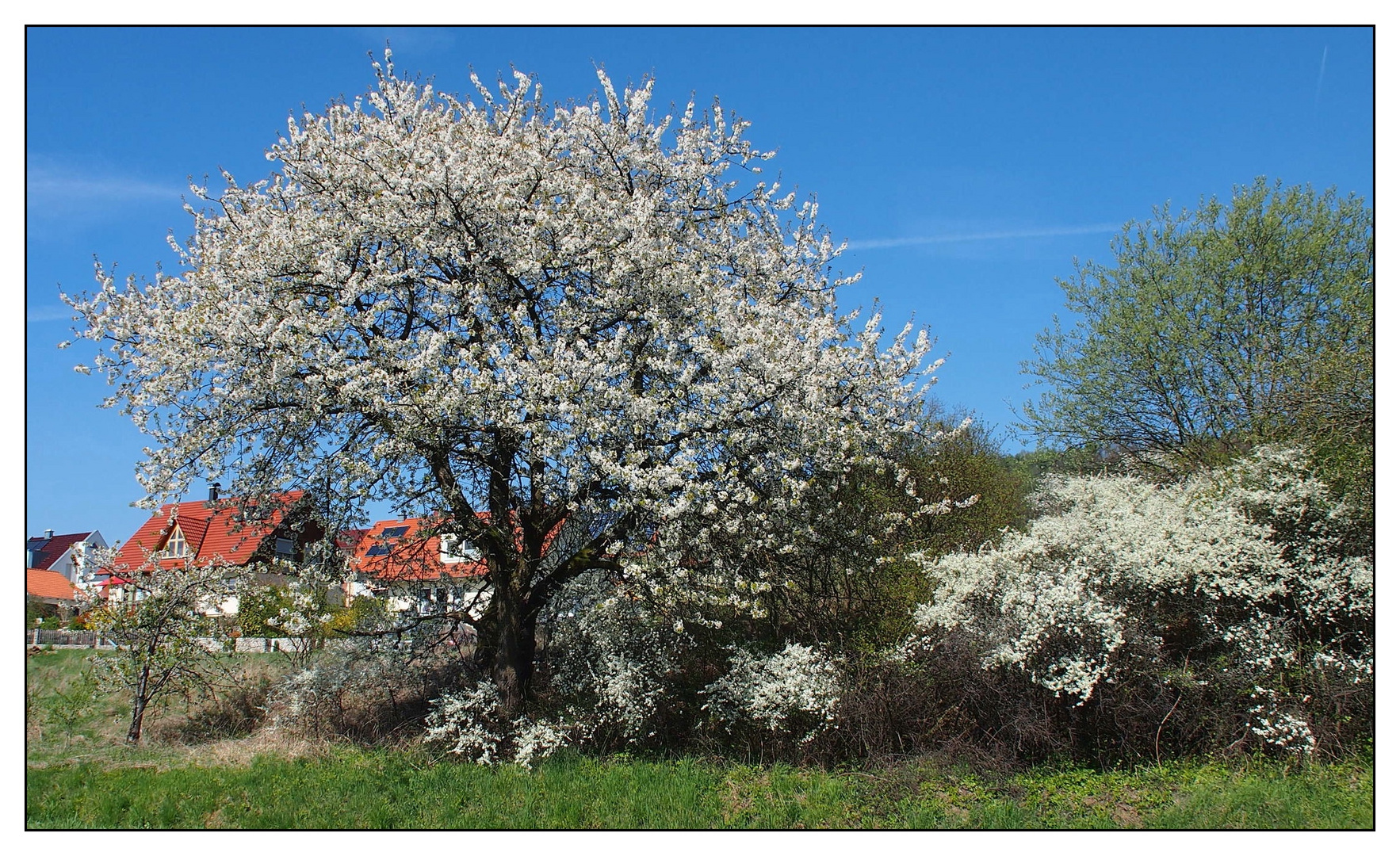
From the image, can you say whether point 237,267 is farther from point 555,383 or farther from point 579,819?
point 579,819

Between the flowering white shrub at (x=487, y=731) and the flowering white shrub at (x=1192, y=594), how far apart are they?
179 inches

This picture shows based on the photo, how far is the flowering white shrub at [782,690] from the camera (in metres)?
9.68

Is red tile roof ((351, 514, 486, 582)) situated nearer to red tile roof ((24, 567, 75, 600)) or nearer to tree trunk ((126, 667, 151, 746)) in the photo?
tree trunk ((126, 667, 151, 746))

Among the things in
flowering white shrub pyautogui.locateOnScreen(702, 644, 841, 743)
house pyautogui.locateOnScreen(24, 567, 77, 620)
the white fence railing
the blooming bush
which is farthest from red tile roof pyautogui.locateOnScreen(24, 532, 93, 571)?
flowering white shrub pyautogui.locateOnScreen(702, 644, 841, 743)

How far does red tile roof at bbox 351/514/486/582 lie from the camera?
1138 centimetres

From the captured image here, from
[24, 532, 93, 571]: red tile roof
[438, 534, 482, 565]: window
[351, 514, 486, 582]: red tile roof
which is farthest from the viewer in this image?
[24, 532, 93, 571]: red tile roof

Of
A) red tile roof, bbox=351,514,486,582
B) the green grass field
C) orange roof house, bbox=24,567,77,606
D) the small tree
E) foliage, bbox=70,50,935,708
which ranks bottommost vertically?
orange roof house, bbox=24,567,77,606

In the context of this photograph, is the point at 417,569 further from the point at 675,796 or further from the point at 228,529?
the point at 675,796

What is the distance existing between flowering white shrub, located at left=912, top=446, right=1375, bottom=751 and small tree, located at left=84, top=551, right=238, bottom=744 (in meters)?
9.64

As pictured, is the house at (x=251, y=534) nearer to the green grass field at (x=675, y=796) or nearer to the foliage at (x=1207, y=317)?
the green grass field at (x=675, y=796)

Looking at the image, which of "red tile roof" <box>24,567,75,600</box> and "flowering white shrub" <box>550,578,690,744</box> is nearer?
"flowering white shrub" <box>550,578,690,744</box>

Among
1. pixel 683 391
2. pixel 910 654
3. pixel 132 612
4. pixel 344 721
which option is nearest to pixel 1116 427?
pixel 910 654

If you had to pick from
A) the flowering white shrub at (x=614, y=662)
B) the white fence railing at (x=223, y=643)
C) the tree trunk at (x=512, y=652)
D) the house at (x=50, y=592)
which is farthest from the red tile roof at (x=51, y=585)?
the flowering white shrub at (x=614, y=662)

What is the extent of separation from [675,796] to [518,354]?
16.6 feet
